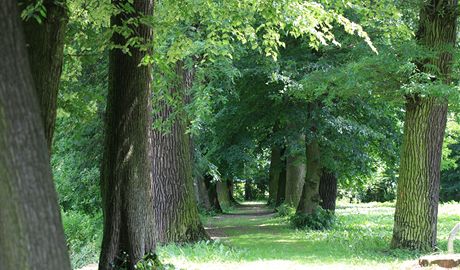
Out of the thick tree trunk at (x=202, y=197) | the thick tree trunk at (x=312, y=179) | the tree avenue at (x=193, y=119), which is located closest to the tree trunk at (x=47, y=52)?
the tree avenue at (x=193, y=119)

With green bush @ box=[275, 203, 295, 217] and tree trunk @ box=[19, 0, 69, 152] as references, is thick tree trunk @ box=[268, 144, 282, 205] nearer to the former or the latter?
green bush @ box=[275, 203, 295, 217]

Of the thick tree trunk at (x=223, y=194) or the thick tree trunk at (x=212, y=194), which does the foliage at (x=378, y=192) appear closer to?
the thick tree trunk at (x=223, y=194)

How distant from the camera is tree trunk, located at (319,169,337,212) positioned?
959 inches

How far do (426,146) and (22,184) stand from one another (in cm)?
1069

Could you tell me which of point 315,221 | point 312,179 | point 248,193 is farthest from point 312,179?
point 248,193

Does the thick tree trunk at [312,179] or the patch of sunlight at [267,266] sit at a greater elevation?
the thick tree trunk at [312,179]

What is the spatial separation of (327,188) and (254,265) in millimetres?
13454

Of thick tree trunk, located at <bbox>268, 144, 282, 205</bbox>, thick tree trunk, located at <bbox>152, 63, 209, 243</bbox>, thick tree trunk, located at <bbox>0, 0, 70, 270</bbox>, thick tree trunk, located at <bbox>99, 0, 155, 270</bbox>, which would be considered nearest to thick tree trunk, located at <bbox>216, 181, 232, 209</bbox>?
thick tree trunk, located at <bbox>268, 144, 282, 205</bbox>

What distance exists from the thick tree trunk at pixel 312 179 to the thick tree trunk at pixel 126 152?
12.7 m

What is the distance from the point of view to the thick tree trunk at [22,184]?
170 inches

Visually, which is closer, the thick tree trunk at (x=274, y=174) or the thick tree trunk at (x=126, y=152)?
the thick tree trunk at (x=126, y=152)

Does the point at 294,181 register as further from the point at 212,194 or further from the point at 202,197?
the point at 212,194

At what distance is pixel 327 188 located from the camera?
24.6 meters

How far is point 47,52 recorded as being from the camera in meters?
6.64
